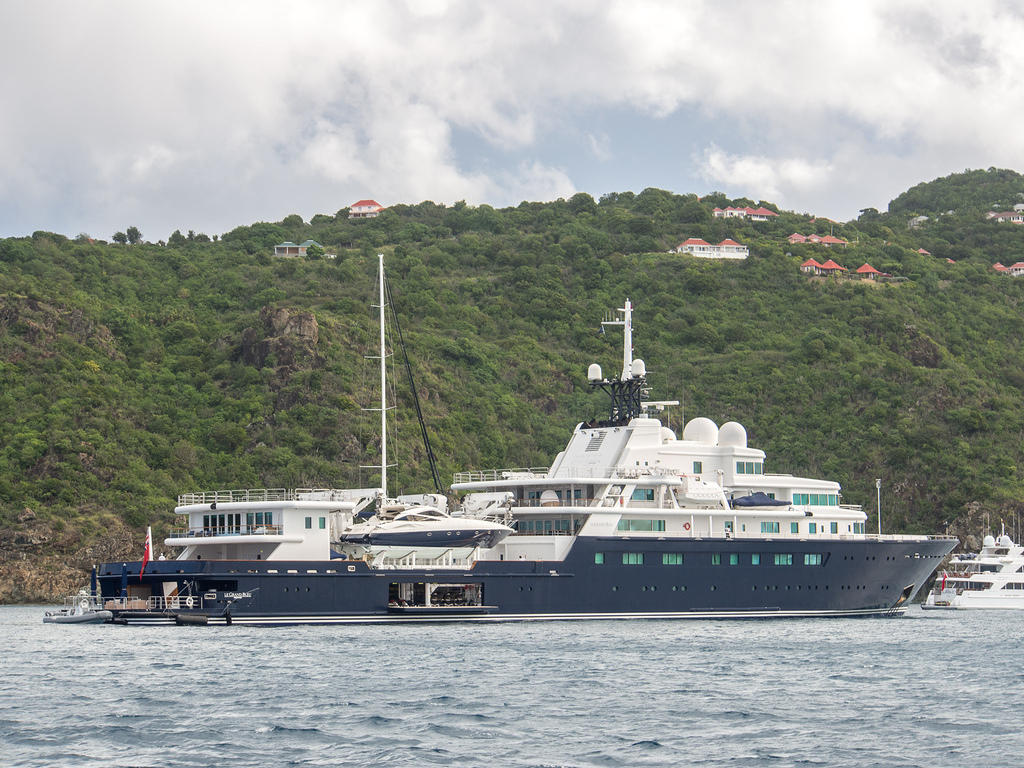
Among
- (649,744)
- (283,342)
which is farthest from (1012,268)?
(649,744)

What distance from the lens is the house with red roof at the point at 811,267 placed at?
10531cm

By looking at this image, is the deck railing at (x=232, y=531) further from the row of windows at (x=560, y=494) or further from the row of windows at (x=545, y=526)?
the row of windows at (x=560, y=494)

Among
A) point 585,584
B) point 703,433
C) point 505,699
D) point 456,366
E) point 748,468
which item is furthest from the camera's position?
point 456,366

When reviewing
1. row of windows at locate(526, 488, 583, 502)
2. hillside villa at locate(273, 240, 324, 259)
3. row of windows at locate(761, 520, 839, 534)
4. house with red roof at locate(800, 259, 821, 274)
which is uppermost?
hillside villa at locate(273, 240, 324, 259)

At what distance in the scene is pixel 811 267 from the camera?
347 ft

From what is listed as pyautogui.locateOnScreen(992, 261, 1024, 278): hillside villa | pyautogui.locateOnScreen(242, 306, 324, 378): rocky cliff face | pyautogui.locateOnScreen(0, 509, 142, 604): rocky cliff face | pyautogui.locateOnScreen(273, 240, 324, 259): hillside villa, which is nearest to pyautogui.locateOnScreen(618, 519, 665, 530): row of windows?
pyautogui.locateOnScreen(0, 509, 142, 604): rocky cliff face

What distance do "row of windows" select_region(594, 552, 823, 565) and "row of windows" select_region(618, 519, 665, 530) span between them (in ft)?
3.33

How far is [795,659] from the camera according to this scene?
3328cm

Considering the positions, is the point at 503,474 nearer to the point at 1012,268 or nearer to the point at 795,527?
the point at 795,527

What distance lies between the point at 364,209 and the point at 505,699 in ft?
363

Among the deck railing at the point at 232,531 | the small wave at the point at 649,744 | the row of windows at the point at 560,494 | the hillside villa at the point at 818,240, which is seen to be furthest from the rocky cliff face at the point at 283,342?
the small wave at the point at 649,744

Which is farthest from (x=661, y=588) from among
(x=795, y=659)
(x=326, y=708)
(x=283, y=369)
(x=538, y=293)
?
(x=538, y=293)

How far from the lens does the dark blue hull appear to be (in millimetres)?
41375

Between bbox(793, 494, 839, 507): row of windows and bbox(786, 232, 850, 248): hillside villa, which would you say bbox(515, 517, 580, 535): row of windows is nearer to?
bbox(793, 494, 839, 507): row of windows
